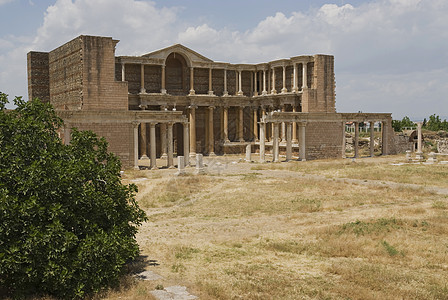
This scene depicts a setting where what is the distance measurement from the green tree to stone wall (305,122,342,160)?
108 feet

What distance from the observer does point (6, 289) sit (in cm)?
983

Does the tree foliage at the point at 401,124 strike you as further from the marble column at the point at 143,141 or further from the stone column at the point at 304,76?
the marble column at the point at 143,141

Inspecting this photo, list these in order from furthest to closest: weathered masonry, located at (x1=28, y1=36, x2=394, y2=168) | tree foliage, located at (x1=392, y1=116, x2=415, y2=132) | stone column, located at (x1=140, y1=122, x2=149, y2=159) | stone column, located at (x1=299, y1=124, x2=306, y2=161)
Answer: tree foliage, located at (x1=392, y1=116, x2=415, y2=132) → stone column, located at (x1=140, y1=122, x2=149, y2=159) → stone column, located at (x1=299, y1=124, x2=306, y2=161) → weathered masonry, located at (x1=28, y1=36, x2=394, y2=168)

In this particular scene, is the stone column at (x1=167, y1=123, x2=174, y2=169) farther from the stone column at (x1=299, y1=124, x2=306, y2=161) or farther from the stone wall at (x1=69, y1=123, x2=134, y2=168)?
the stone column at (x1=299, y1=124, x2=306, y2=161)

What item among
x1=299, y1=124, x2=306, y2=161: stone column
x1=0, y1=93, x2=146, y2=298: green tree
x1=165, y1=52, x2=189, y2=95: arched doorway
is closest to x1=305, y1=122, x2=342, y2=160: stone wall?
x1=299, y1=124, x2=306, y2=161: stone column

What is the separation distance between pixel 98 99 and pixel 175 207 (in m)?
19.5

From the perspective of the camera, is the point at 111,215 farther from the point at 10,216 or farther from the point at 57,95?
the point at 57,95

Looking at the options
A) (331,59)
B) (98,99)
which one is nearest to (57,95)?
(98,99)

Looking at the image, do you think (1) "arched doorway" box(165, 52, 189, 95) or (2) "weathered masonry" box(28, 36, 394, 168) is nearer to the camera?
(2) "weathered masonry" box(28, 36, 394, 168)

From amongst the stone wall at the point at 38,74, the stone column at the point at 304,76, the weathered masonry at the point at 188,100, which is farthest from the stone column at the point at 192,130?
the stone wall at the point at 38,74

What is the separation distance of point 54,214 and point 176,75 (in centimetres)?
4140

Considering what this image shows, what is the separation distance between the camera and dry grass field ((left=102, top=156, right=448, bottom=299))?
9.91m

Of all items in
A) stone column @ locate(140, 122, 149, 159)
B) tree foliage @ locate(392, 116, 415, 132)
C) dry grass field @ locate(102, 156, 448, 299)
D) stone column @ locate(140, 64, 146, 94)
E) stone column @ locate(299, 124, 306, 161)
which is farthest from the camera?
tree foliage @ locate(392, 116, 415, 132)

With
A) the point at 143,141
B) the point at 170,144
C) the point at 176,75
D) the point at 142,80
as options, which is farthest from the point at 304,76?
the point at 143,141
